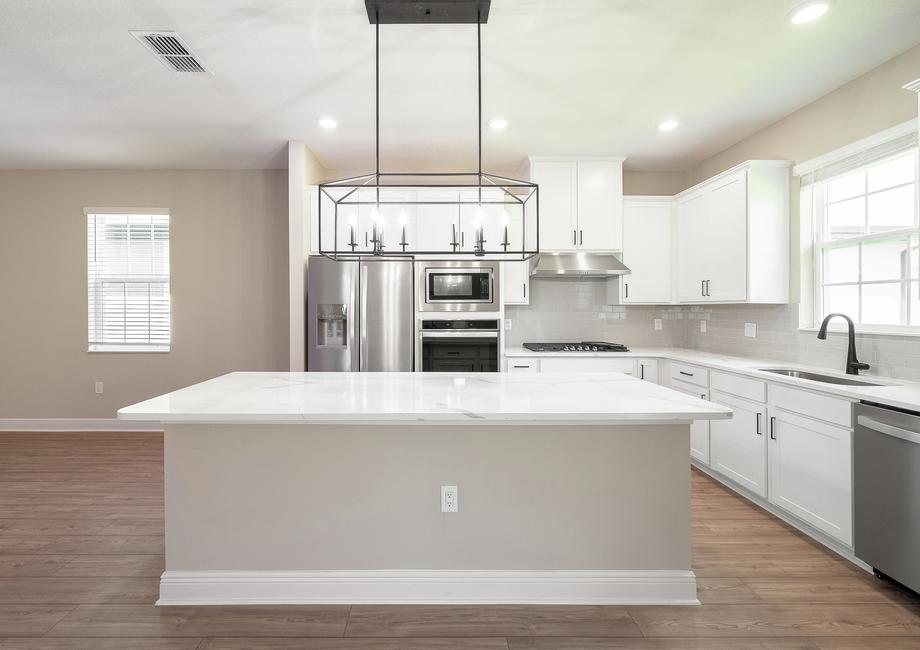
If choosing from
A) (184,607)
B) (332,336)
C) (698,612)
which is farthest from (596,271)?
(184,607)

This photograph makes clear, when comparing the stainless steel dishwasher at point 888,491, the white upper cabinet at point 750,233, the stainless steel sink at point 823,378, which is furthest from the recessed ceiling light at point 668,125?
the stainless steel dishwasher at point 888,491

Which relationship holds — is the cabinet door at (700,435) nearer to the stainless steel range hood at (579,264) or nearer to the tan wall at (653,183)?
the stainless steel range hood at (579,264)

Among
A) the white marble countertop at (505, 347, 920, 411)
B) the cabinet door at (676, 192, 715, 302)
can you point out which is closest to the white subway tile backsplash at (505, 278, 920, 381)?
the white marble countertop at (505, 347, 920, 411)

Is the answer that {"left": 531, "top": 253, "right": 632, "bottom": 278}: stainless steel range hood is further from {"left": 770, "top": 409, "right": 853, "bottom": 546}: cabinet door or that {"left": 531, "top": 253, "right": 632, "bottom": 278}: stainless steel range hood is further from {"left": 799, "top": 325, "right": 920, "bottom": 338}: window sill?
{"left": 770, "top": 409, "right": 853, "bottom": 546}: cabinet door

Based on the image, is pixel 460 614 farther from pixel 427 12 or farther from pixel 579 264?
pixel 579 264

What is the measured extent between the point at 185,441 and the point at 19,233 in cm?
461

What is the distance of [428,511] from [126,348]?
4.44m

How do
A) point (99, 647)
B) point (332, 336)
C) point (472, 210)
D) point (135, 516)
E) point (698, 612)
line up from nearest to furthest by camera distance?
point (99, 647), point (698, 612), point (135, 516), point (332, 336), point (472, 210)

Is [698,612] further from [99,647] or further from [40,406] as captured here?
[40,406]

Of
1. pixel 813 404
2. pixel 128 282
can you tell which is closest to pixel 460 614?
pixel 813 404

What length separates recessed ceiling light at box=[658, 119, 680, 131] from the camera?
3.63 m

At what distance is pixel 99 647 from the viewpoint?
177cm

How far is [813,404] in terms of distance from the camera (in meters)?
2.54

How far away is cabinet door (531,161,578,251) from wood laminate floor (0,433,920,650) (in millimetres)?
2619
